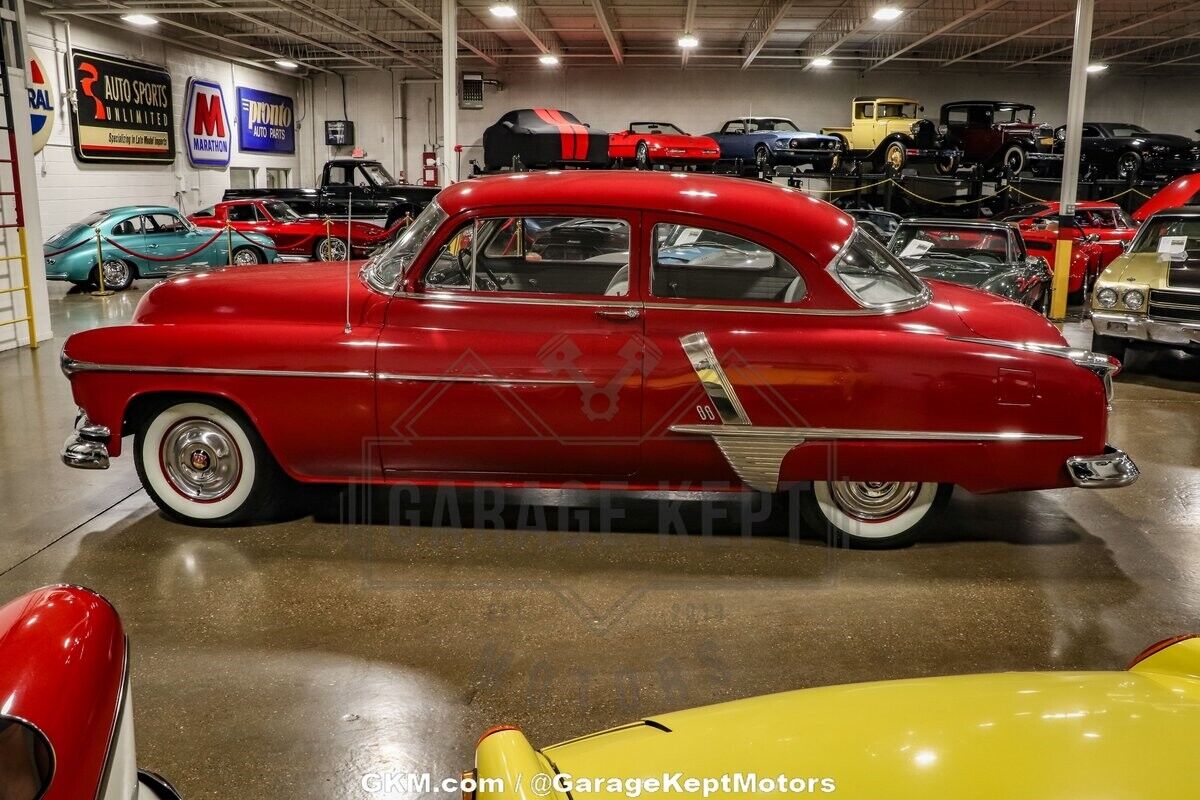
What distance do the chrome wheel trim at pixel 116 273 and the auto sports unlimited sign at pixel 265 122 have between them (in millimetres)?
10230

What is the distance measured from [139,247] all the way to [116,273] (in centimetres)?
53

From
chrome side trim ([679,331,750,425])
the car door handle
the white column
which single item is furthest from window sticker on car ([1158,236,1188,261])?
the white column

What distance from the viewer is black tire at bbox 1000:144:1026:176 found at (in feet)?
56.1

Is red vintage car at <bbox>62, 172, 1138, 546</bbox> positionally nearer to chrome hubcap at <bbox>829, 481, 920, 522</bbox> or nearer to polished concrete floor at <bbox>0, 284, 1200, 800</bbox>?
chrome hubcap at <bbox>829, 481, 920, 522</bbox>

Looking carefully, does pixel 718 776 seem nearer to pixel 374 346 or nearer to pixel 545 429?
pixel 545 429

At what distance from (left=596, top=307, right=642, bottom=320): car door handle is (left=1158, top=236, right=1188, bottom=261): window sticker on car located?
654 centimetres

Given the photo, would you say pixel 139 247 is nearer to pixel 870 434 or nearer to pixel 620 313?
pixel 620 313

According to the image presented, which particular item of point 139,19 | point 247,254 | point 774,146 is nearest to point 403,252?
point 247,254

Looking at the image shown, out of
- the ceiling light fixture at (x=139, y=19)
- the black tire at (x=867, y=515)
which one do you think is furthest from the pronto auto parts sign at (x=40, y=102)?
the black tire at (x=867, y=515)

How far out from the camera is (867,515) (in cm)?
434

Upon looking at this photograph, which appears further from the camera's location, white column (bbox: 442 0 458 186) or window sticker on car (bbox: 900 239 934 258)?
white column (bbox: 442 0 458 186)

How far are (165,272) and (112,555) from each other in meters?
12.3

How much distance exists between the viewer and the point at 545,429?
4.11 m

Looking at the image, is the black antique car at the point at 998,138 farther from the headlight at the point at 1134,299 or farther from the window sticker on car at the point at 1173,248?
the headlight at the point at 1134,299
